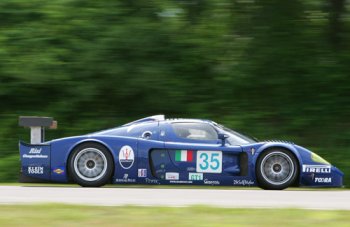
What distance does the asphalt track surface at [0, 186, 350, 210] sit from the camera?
6938mm

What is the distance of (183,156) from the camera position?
9.34 metres

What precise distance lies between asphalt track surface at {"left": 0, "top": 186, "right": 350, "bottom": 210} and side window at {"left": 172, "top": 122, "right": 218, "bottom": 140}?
1427mm

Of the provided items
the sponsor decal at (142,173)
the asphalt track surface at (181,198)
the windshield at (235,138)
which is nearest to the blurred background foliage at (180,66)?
the windshield at (235,138)

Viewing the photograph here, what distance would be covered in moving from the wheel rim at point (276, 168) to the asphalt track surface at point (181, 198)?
Answer: 992 mm

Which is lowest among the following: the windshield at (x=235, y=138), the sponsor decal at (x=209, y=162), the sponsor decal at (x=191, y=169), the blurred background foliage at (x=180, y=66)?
the sponsor decal at (x=191, y=169)

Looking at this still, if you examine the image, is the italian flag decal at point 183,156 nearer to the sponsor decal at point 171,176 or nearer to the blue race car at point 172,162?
the blue race car at point 172,162

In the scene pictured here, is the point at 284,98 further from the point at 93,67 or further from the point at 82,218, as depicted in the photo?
the point at 82,218

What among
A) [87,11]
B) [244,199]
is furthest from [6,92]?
[244,199]

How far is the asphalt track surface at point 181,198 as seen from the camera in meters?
6.94

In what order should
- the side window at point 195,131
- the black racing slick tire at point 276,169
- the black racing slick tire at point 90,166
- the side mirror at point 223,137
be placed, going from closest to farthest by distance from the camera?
the black racing slick tire at point 276,169, the black racing slick tire at point 90,166, the side mirror at point 223,137, the side window at point 195,131

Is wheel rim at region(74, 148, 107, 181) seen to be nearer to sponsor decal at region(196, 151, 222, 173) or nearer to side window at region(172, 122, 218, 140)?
side window at region(172, 122, 218, 140)

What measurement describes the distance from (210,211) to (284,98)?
8520 mm

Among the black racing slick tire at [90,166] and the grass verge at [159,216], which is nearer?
the grass verge at [159,216]

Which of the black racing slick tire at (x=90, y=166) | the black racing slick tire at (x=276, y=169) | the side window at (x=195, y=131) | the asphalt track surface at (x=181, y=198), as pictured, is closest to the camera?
the asphalt track surface at (x=181, y=198)
